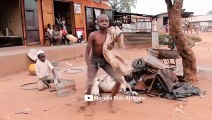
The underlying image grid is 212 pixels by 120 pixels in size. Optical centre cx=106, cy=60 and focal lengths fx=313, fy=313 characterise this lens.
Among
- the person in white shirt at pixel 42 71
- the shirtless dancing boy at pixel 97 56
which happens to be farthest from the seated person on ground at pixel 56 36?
the shirtless dancing boy at pixel 97 56

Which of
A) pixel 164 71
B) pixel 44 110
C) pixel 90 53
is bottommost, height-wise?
pixel 44 110

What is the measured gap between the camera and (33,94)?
269 inches

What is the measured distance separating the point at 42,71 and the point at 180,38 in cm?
335

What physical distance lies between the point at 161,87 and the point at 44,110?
2371mm

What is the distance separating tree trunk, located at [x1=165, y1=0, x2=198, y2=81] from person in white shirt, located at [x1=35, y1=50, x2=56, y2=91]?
9.89 feet

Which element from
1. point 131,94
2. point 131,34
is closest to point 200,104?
point 131,94

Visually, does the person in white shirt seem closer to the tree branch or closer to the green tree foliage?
the tree branch

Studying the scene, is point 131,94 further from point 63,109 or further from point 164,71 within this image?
point 63,109

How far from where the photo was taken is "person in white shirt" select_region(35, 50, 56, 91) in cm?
727

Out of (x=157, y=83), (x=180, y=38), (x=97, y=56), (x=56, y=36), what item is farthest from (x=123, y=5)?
(x=97, y=56)

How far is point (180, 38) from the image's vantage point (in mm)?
7379

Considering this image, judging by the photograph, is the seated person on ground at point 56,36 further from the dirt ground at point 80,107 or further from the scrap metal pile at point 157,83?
the scrap metal pile at point 157,83

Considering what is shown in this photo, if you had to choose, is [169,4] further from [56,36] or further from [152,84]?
[56,36]

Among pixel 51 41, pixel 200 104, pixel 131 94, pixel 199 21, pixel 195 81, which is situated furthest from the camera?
pixel 199 21
